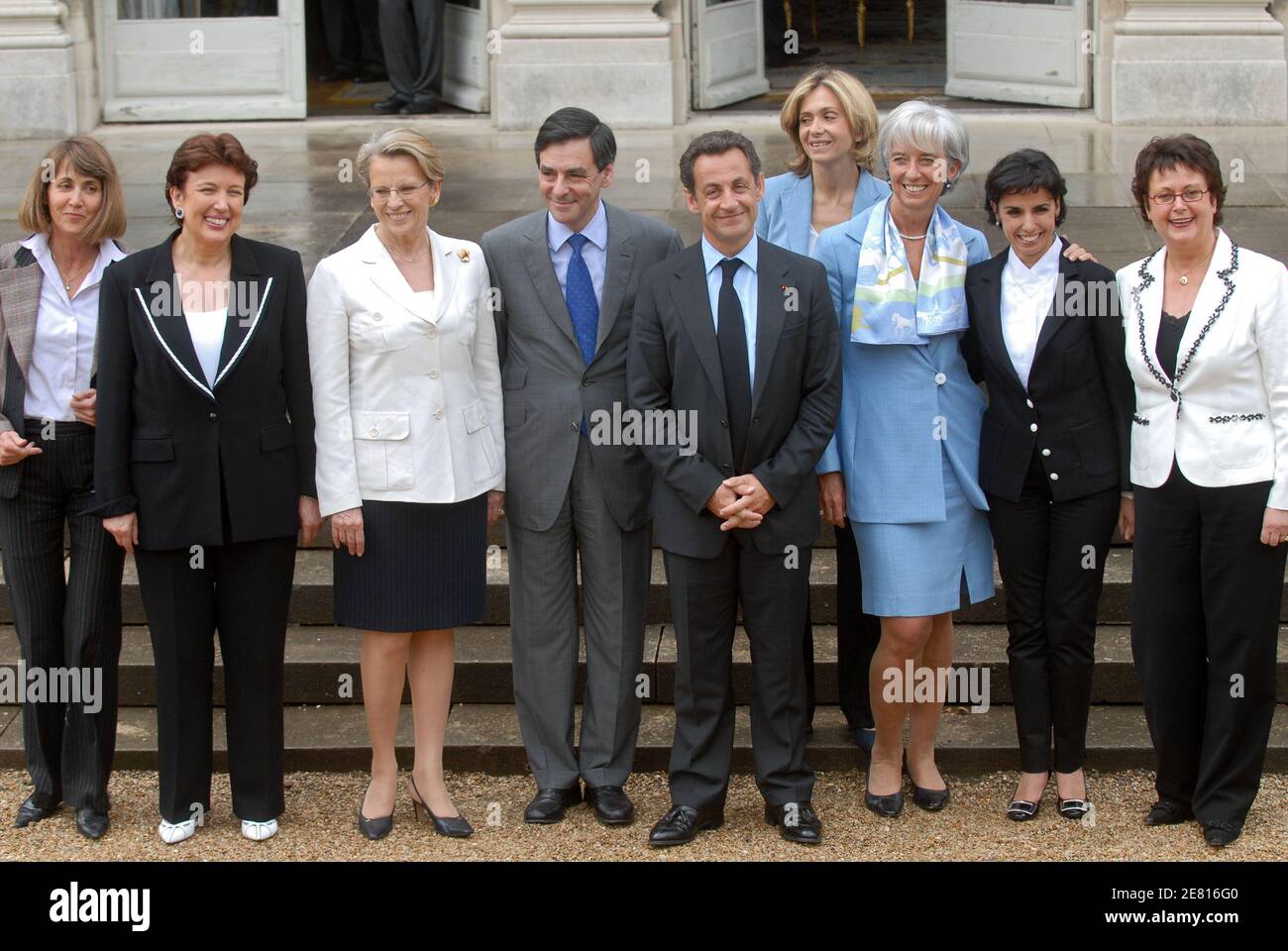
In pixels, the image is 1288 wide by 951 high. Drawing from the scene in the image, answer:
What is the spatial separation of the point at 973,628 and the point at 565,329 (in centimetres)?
204

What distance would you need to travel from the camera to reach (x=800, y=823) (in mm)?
5547

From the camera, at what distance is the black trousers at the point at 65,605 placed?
555 centimetres

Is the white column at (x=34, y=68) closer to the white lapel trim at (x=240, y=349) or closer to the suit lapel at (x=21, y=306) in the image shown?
the suit lapel at (x=21, y=306)

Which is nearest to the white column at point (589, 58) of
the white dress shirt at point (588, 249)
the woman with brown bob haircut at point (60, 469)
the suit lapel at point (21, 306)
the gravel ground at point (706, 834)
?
the white dress shirt at point (588, 249)

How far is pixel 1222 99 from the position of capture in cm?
1184

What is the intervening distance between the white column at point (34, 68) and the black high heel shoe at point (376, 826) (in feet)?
26.4

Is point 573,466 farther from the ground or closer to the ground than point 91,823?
farther from the ground

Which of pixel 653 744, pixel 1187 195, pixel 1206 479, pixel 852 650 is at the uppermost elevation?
pixel 1187 195

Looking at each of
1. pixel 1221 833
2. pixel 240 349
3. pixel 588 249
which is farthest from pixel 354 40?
pixel 1221 833

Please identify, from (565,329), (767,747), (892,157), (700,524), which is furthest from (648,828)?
(892,157)

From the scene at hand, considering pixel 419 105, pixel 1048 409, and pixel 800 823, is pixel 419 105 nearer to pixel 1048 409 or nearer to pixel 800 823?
pixel 1048 409

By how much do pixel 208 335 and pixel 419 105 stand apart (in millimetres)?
8156

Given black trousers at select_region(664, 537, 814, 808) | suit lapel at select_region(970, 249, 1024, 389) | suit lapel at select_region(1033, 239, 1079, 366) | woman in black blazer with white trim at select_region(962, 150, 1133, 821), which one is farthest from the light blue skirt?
suit lapel at select_region(1033, 239, 1079, 366)

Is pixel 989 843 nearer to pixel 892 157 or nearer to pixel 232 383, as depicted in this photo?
pixel 892 157
